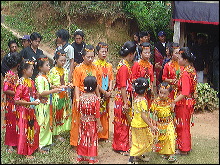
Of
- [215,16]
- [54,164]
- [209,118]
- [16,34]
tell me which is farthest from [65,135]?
[16,34]

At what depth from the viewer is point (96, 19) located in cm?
1279

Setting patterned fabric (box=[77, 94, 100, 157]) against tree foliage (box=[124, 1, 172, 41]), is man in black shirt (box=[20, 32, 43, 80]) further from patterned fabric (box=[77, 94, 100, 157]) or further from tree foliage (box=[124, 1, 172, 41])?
tree foliage (box=[124, 1, 172, 41])

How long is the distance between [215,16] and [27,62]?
5.01 m

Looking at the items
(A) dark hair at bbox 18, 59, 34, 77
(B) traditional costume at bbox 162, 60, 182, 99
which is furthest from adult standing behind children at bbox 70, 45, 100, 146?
(B) traditional costume at bbox 162, 60, 182, 99

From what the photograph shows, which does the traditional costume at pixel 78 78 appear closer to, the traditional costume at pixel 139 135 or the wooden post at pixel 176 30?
the traditional costume at pixel 139 135

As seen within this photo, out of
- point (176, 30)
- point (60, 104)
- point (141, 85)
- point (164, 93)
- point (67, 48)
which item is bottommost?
point (60, 104)

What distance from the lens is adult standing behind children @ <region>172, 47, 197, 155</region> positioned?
5176 mm

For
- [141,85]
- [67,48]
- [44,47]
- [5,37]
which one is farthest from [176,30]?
[5,37]

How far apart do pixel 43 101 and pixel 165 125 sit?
1980 mm

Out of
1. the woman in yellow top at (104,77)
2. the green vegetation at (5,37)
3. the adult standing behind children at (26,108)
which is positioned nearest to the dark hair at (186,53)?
the woman in yellow top at (104,77)

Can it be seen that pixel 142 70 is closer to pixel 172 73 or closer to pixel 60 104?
pixel 172 73

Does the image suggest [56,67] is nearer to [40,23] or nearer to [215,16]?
[215,16]

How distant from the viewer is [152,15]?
11203mm

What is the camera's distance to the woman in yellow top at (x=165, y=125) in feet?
17.0
